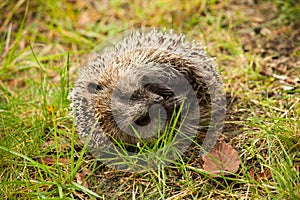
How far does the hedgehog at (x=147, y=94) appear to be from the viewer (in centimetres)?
333

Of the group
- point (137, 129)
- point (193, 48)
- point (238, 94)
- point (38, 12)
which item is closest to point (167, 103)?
point (137, 129)

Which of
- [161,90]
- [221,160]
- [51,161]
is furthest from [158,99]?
[51,161]

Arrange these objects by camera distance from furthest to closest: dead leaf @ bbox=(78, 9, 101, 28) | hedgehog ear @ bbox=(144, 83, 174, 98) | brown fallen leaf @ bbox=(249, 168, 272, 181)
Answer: dead leaf @ bbox=(78, 9, 101, 28)
hedgehog ear @ bbox=(144, 83, 174, 98)
brown fallen leaf @ bbox=(249, 168, 272, 181)

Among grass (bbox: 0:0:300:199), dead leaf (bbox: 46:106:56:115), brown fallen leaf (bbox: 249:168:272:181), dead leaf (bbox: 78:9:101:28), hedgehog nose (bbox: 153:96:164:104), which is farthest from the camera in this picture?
dead leaf (bbox: 78:9:101:28)

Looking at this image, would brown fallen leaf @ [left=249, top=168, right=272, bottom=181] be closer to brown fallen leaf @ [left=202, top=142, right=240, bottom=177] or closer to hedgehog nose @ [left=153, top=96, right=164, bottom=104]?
brown fallen leaf @ [left=202, top=142, right=240, bottom=177]

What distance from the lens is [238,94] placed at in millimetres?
4121

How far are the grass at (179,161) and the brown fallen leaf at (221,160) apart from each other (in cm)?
7

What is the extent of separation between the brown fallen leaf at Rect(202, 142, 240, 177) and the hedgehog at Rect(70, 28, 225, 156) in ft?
0.44

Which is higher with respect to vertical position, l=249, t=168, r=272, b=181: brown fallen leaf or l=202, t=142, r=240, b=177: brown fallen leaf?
l=202, t=142, r=240, b=177: brown fallen leaf

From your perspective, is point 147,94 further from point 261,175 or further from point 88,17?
point 88,17

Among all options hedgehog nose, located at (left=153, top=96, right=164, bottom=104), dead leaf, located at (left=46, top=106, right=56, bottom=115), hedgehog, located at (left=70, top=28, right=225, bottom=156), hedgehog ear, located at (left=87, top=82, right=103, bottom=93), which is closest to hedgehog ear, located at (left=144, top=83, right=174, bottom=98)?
hedgehog, located at (left=70, top=28, right=225, bottom=156)

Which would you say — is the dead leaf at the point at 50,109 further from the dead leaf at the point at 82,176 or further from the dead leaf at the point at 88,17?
the dead leaf at the point at 88,17

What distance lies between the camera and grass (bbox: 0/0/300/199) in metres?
3.13

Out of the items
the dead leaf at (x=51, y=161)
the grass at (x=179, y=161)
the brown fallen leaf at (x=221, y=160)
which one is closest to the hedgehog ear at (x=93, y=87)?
the grass at (x=179, y=161)
